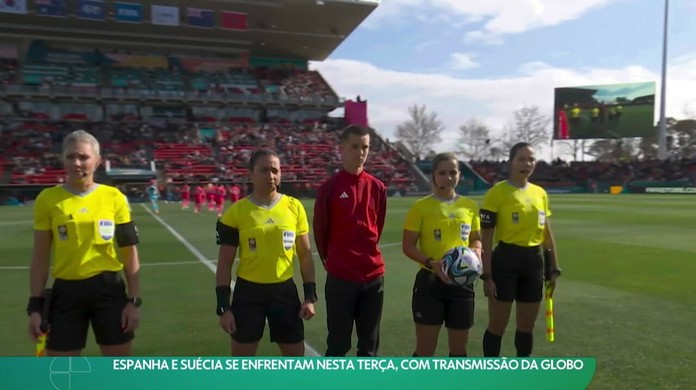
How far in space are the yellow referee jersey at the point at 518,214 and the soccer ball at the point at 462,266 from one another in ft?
2.73

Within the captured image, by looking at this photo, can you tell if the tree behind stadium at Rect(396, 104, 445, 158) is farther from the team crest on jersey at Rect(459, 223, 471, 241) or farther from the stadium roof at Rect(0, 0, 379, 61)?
the team crest on jersey at Rect(459, 223, 471, 241)

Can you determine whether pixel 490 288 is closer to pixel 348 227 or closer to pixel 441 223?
pixel 441 223

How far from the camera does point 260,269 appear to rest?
12.0 feet

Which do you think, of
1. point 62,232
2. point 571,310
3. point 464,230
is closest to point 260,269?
point 62,232

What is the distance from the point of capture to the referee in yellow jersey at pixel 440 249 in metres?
4.10

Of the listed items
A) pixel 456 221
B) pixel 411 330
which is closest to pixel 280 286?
pixel 456 221

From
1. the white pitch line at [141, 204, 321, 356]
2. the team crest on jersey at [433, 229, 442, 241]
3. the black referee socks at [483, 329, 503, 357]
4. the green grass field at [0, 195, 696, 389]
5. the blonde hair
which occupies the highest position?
the blonde hair

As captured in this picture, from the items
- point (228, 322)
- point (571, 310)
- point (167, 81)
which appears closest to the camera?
point (228, 322)

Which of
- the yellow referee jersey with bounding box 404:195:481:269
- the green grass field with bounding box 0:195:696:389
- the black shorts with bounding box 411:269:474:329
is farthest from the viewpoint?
the green grass field with bounding box 0:195:696:389

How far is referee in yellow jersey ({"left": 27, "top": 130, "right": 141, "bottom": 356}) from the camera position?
3287 millimetres

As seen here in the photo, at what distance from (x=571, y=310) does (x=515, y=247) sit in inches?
121

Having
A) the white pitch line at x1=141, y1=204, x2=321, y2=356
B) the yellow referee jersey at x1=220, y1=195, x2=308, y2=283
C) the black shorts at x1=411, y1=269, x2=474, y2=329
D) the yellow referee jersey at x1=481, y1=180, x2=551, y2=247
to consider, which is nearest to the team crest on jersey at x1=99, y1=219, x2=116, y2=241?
the yellow referee jersey at x1=220, y1=195, x2=308, y2=283

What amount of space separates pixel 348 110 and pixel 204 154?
19.0 meters

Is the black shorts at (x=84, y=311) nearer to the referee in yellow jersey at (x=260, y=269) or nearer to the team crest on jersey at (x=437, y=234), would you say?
the referee in yellow jersey at (x=260, y=269)
